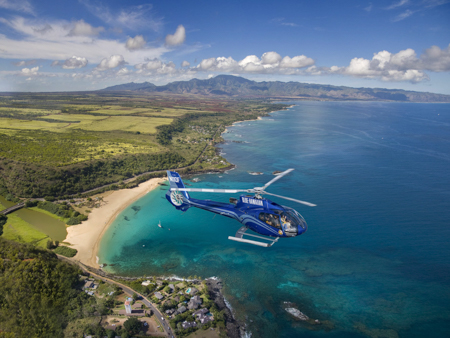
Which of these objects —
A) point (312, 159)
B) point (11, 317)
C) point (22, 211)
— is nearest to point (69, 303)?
point (11, 317)

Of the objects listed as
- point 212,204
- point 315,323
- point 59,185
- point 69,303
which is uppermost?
point 212,204

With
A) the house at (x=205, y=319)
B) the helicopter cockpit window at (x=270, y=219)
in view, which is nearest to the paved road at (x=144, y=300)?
the house at (x=205, y=319)

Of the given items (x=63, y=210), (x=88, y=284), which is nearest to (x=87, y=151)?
(x=63, y=210)

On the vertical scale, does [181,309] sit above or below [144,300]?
above

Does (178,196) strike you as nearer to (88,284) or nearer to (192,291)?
(192,291)

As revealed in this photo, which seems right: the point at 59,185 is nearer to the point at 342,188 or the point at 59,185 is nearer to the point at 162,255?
the point at 162,255

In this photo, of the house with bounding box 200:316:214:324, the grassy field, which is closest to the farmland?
the grassy field
